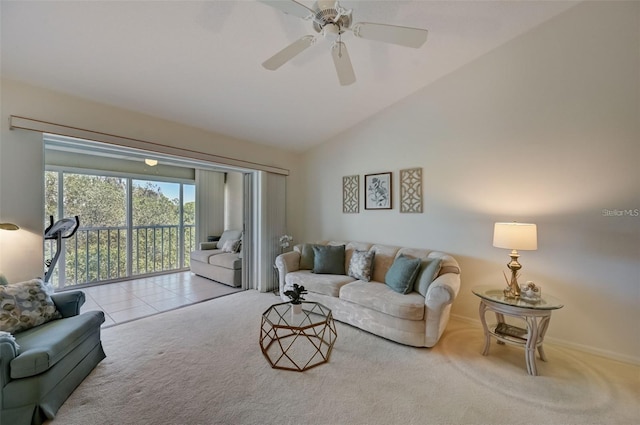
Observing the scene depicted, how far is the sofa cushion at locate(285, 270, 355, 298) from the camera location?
322 cm

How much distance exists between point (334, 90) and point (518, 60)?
203cm

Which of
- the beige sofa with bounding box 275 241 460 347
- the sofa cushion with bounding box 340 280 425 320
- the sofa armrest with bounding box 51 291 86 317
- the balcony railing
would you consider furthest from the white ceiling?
the balcony railing

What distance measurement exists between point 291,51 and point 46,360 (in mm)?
2580

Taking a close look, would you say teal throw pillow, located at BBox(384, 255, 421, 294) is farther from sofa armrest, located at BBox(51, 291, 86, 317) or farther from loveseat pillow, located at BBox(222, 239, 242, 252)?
loveseat pillow, located at BBox(222, 239, 242, 252)

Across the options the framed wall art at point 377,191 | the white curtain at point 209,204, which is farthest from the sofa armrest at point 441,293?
the white curtain at point 209,204

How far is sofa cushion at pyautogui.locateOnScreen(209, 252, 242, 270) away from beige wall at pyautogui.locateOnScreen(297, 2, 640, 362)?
2.92 m

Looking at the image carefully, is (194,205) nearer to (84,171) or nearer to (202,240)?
(202,240)

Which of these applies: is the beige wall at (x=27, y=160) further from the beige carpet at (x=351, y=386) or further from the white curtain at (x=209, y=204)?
the white curtain at (x=209, y=204)

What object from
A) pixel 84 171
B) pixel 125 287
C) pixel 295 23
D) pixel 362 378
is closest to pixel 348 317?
pixel 362 378

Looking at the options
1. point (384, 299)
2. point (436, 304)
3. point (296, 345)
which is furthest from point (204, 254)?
point (436, 304)

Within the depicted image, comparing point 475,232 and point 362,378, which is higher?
point 475,232

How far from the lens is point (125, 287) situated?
4.53 metres

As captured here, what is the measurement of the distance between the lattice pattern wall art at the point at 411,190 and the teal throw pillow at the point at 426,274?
86cm

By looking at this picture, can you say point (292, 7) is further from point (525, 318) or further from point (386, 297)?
point (525, 318)
